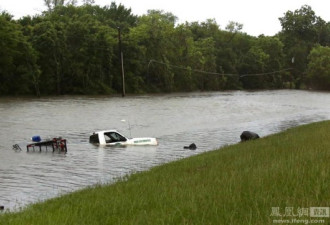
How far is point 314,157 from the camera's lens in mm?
10609

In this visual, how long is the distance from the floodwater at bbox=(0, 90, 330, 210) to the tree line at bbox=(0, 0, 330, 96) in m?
25.4

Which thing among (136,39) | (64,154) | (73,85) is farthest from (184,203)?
(136,39)

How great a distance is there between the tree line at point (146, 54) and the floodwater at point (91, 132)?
2537 centimetres

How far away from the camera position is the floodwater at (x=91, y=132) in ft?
56.7

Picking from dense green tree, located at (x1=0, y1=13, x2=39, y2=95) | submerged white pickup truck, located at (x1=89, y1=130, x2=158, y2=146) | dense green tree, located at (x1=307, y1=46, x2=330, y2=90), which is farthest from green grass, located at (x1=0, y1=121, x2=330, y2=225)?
dense green tree, located at (x1=307, y1=46, x2=330, y2=90)

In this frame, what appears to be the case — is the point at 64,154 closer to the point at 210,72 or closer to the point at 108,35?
the point at 108,35

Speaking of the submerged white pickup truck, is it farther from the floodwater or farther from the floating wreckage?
the floating wreckage

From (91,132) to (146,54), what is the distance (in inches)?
2721

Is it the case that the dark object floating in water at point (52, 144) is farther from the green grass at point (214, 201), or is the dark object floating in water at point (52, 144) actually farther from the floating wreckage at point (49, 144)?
the green grass at point (214, 201)

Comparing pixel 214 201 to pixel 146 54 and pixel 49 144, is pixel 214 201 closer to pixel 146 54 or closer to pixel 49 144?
pixel 49 144

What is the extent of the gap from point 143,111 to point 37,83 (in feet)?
102

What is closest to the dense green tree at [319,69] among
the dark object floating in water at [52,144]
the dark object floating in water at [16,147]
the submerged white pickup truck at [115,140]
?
the submerged white pickup truck at [115,140]

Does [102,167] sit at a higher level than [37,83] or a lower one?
lower

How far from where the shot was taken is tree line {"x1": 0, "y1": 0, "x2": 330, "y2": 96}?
7919cm
